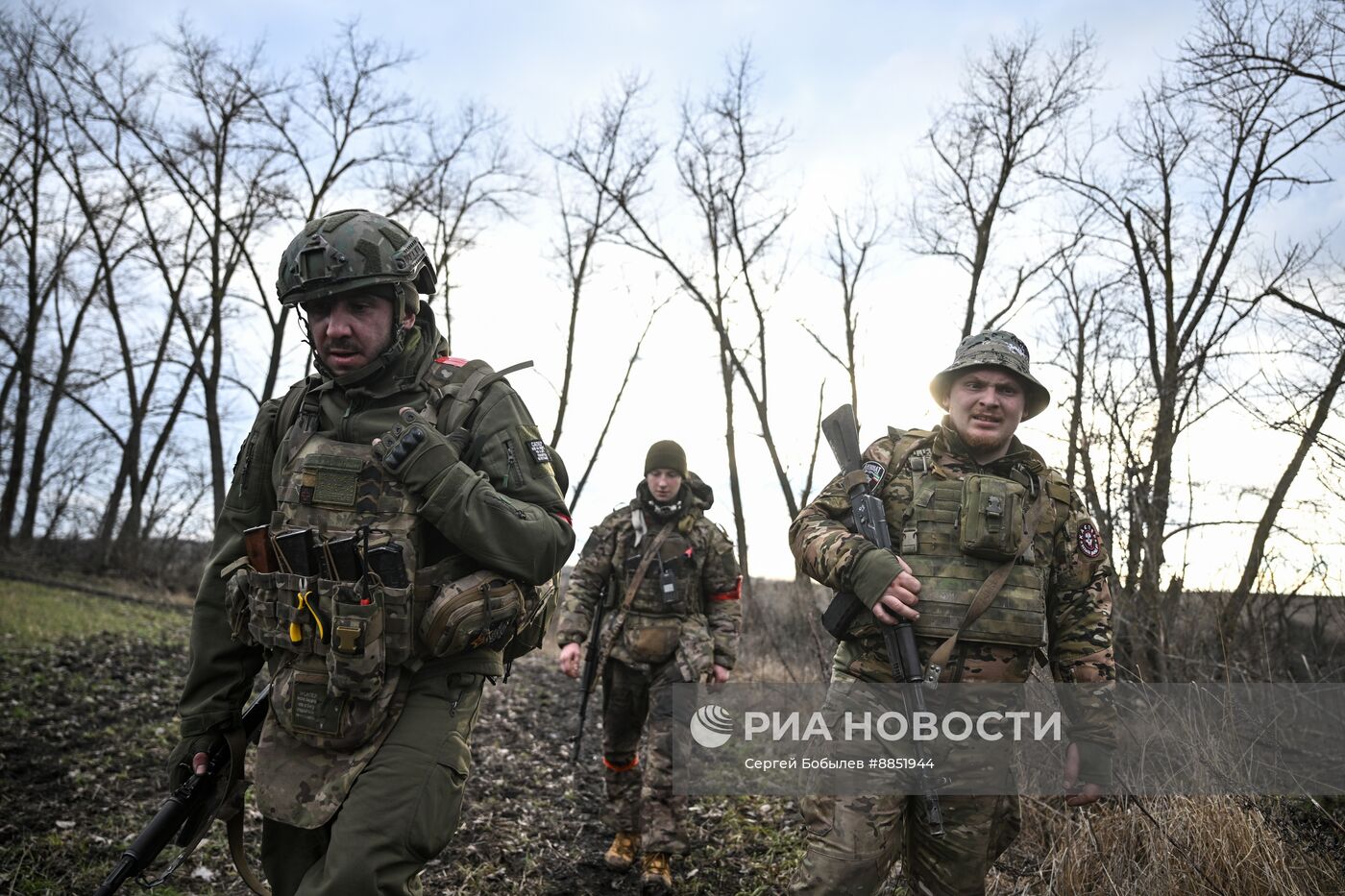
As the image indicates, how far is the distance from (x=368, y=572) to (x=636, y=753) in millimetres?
3521

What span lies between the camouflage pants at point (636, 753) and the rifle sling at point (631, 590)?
0.11 meters

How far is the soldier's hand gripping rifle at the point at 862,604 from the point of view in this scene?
302 centimetres

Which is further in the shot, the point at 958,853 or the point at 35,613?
the point at 35,613

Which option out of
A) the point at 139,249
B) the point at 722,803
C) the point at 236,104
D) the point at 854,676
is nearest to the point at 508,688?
the point at 722,803

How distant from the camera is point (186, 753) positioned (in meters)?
2.79

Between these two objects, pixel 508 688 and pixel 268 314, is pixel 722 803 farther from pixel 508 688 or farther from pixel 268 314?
pixel 268 314

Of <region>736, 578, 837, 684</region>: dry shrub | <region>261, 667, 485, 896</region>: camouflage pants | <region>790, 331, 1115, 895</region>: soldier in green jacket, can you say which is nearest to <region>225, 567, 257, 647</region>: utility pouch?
<region>261, 667, 485, 896</region>: camouflage pants

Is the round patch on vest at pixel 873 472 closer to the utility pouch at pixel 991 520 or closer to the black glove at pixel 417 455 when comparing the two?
the utility pouch at pixel 991 520

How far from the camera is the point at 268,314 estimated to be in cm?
2062

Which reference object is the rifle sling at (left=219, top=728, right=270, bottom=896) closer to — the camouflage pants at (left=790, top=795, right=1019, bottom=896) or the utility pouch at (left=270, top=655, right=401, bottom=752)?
the utility pouch at (left=270, top=655, right=401, bottom=752)

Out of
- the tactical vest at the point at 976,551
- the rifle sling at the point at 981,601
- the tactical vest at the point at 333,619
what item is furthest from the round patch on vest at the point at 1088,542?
the tactical vest at the point at 333,619

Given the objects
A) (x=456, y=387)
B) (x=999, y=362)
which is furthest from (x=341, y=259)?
(x=999, y=362)

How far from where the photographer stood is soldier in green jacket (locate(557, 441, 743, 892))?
5406mm

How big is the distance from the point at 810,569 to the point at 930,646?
0.50 metres
